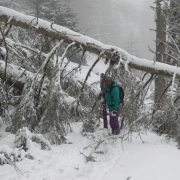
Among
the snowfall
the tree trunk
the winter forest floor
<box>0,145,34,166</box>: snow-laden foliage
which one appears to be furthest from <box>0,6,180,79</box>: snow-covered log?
the tree trunk

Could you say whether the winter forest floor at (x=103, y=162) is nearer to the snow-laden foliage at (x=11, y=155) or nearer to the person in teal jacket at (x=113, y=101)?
the snow-laden foliage at (x=11, y=155)

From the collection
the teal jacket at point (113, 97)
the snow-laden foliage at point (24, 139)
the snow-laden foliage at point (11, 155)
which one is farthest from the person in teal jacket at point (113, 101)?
the snow-laden foliage at point (11, 155)

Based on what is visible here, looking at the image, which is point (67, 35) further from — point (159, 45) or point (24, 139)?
point (159, 45)

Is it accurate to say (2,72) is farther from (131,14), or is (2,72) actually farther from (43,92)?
(131,14)

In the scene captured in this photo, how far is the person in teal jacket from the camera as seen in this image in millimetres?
5602

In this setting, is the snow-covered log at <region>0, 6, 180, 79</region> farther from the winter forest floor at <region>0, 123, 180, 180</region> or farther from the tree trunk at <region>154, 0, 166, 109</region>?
the tree trunk at <region>154, 0, 166, 109</region>

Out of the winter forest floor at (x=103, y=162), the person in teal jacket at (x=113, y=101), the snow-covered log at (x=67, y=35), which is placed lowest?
the winter forest floor at (x=103, y=162)

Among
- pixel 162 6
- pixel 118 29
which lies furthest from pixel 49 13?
pixel 118 29

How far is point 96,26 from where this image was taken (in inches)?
1609

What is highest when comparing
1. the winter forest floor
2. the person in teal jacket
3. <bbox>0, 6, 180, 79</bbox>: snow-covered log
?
<bbox>0, 6, 180, 79</bbox>: snow-covered log

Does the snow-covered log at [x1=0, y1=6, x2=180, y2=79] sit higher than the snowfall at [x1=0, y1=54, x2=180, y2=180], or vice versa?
the snow-covered log at [x1=0, y1=6, x2=180, y2=79]

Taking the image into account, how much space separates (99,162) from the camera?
4.05m

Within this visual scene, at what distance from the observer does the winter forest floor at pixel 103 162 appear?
10.7 ft

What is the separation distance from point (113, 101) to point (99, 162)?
2.18m
